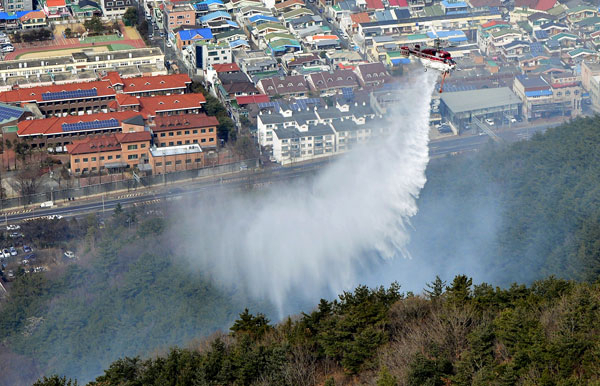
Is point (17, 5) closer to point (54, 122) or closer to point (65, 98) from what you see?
point (65, 98)

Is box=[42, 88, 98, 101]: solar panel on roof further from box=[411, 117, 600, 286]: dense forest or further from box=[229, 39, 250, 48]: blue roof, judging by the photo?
box=[411, 117, 600, 286]: dense forest

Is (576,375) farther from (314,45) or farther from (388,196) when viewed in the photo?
(314,45)

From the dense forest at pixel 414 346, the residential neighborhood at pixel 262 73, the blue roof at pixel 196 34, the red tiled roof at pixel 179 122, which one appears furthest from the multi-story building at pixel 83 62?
the dense forest at pixel 414 346

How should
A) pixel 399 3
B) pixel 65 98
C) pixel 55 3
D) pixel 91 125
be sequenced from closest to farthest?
pixel 91 125 < pixel 65 98 < pixel 55 3 < pixel 399 3

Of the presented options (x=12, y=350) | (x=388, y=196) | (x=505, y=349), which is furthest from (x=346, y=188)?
(x=505, y=349)

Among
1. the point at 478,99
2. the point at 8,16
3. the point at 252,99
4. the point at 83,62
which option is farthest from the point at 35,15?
the point at 478,99

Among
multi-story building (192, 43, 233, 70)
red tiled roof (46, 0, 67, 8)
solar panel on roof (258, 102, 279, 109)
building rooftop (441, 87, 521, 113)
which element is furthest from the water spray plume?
red tiled roof (46, 0, 67, 8)

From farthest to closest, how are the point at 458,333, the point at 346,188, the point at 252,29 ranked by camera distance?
the point at 252,29, the point at 346,188, the point at 458,333
